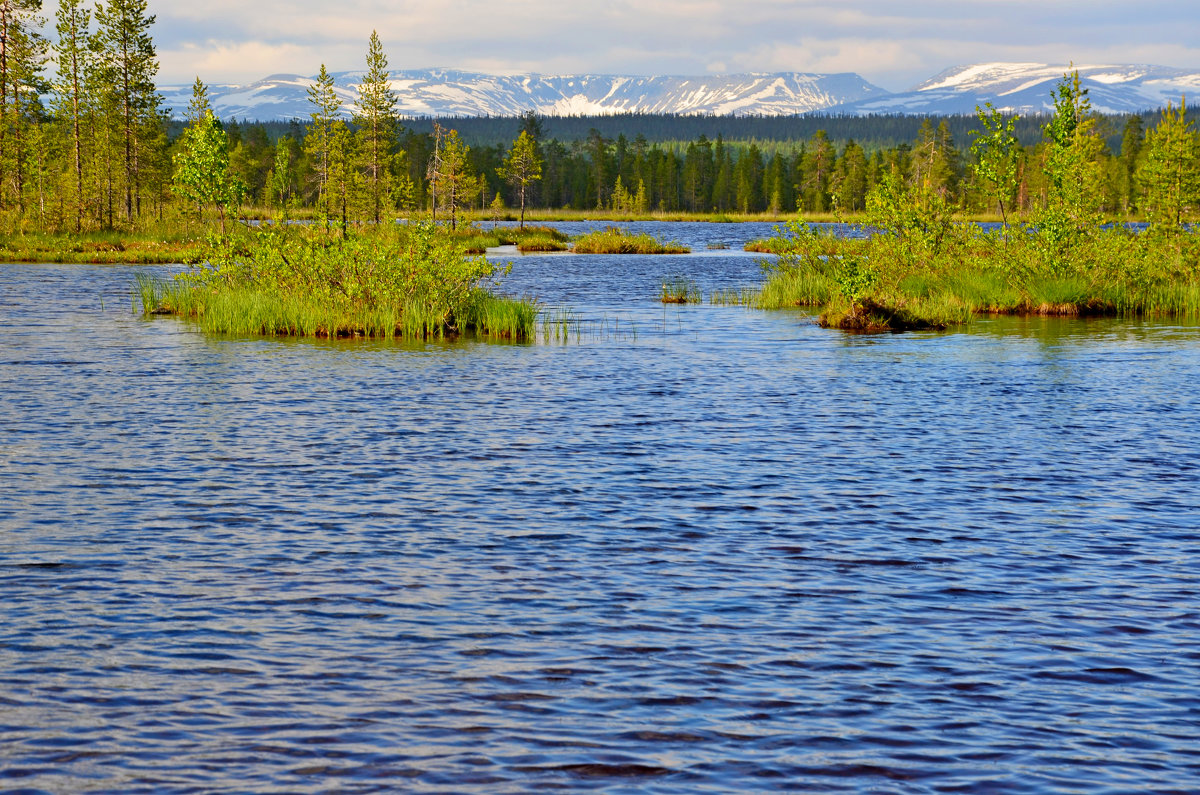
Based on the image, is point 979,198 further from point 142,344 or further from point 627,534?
point 627,534

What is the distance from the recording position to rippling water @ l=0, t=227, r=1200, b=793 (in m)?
6.77

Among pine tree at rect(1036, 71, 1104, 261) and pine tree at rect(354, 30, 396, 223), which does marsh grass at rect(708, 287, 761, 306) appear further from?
pine tree at rect(354, 30, 396, 223)

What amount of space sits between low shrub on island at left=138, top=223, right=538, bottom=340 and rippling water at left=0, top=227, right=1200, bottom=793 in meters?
8.69

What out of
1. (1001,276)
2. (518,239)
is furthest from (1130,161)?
(1001,276)

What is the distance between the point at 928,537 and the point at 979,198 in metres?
142

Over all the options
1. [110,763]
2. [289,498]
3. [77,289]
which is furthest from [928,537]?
[77,289]

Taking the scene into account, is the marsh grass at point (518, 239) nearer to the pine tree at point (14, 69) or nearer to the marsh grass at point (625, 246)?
the marsh grass at point (625, 246)

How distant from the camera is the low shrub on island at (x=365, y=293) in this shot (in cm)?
3055

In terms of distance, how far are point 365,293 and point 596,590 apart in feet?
74.0

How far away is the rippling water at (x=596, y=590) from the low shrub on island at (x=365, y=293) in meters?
8.69

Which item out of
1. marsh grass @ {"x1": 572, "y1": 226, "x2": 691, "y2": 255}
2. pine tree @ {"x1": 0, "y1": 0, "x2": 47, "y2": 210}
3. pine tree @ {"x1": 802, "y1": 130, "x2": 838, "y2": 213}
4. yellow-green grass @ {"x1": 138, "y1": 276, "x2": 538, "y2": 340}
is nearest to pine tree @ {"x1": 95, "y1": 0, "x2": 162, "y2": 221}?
pine tree @ {"x1": 0, "y1": 0, "x2": 47, "y2": 210}

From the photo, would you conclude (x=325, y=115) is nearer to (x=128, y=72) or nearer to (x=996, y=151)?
(x=128, y=72)

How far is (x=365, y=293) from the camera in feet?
103

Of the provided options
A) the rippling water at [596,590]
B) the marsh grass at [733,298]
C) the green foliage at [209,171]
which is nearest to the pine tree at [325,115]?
the green foliage at [209,171]
